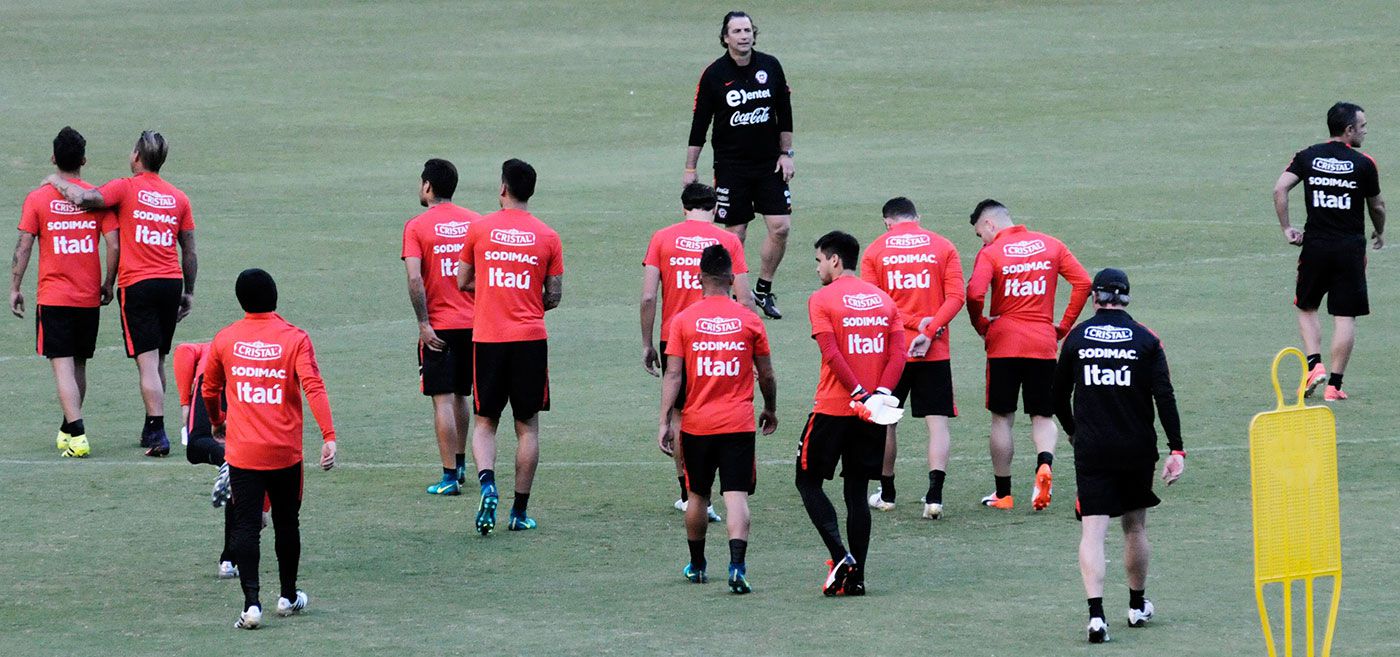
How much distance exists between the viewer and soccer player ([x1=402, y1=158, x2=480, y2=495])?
12.5 m

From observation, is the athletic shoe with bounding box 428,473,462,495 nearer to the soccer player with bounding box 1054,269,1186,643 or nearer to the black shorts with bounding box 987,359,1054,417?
the black shorts with bounding box 987,359,1054,417

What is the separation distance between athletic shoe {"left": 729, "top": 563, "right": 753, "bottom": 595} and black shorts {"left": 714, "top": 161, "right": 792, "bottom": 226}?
6998mm

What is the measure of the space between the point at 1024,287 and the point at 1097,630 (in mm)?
3362

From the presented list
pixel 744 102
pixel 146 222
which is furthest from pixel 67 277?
pixel 744 102

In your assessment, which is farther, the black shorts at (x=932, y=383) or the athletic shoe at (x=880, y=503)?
the athletic shoe at (x=880, y=503)

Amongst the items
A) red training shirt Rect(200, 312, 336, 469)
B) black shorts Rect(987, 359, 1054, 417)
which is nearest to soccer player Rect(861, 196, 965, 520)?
black shorts Rect(987, 359, 1054, 417)

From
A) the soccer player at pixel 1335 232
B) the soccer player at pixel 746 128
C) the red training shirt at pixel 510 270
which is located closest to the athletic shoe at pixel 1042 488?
the red training shirt at pixel 510 270

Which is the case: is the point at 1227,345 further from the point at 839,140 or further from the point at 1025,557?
the point at 839,140

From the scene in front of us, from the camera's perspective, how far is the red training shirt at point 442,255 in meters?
12.5

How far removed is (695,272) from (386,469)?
2.91m

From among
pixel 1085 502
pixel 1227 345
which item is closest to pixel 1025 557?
pixel 1085 502

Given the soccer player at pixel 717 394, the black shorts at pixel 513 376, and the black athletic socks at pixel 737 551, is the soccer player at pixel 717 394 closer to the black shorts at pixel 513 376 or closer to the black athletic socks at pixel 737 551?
the black athletic socks at pixel 737 551

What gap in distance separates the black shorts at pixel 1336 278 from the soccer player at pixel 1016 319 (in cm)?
361

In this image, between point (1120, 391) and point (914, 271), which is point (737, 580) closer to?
point (1120, 391)
